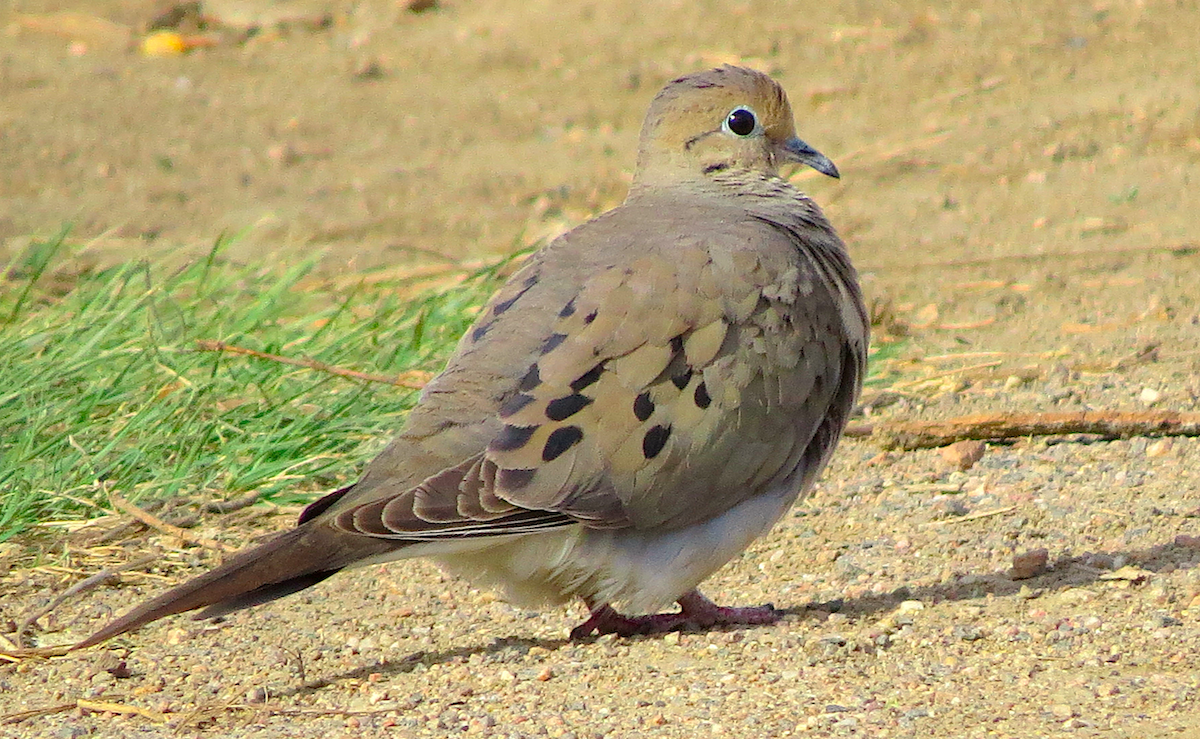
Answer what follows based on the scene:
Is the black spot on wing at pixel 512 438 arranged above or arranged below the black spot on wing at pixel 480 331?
below

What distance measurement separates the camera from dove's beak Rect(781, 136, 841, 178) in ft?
14.3

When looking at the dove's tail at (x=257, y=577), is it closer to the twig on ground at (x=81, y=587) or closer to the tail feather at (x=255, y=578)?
the tail feather at (x=255, y=578)

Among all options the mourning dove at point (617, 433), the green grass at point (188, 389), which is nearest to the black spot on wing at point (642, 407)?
the mourning dove at point (617, 433)

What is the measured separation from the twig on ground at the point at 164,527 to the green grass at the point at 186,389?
0.08 m

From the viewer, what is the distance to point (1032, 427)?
14.9 feet

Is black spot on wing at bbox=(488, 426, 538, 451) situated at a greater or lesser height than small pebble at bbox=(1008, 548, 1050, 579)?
greater

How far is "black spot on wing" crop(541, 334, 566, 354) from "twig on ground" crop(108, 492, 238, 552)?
1190 millimetres

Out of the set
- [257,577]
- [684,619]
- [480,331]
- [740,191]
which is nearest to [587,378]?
[480,331]

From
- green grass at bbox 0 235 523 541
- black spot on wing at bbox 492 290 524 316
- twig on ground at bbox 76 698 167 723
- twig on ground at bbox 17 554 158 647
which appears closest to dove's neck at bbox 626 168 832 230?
black spot on wing at bbox 492 290 524 316

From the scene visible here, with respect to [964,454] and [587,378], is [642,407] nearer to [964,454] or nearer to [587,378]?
[587,378]

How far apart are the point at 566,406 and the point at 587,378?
0.07 meters

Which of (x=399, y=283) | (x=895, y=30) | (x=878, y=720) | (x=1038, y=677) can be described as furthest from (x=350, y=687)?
(x=895, y=30)

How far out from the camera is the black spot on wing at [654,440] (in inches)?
139

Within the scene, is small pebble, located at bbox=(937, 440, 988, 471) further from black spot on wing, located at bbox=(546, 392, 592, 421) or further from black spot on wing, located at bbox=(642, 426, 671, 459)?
black spot on wing, located at bbox=(546, 392, 592, 421)
